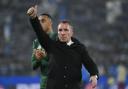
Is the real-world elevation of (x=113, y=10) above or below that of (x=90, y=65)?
below

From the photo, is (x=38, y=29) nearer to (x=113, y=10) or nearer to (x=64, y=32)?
(x=64, y=32)

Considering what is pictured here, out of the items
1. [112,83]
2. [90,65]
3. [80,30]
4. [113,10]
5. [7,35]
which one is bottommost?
[112,83]

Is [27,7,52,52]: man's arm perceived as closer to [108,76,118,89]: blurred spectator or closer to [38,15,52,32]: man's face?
[38,15,52,32]: man's face

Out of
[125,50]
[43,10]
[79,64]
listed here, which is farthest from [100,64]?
[79,64]

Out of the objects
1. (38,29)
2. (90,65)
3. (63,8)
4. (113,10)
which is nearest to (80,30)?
(63,8)

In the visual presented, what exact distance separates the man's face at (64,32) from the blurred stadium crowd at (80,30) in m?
13.1

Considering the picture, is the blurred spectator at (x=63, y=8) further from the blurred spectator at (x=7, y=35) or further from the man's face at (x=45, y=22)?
the man's face at (x=45, y=22)

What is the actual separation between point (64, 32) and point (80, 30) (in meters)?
18.1

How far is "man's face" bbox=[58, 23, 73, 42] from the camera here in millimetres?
7137

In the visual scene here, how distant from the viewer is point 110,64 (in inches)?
890

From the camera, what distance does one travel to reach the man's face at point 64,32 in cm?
714

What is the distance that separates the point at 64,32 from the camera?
7121 mm

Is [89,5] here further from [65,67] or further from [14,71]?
[65,67]

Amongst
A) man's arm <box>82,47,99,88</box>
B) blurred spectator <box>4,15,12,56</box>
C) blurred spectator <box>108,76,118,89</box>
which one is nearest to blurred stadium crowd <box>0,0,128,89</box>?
blurred spectator <box>4,15,12,56</box>
